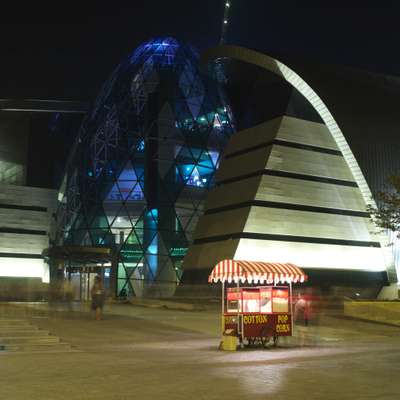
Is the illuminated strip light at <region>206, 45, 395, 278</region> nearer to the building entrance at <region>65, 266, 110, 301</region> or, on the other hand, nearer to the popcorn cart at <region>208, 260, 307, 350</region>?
the building entrance at <region>65, 266, 110, 301</region>

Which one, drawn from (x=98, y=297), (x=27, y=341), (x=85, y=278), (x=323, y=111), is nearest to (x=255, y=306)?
(x=27, y=341)

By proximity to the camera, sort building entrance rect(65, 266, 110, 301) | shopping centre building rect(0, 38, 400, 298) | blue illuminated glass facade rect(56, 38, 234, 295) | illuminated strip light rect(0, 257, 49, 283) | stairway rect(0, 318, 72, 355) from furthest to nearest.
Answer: blue illuminated glass facade rect(56, 38, 234, 295) → illuminated strip light rect(0, 257, 49, 283) → building entrance rect(65, 266, 110, 301) → shopping centre building rect(0, 38, 400, 298) → stairway rect(0, 318, 72, 355)

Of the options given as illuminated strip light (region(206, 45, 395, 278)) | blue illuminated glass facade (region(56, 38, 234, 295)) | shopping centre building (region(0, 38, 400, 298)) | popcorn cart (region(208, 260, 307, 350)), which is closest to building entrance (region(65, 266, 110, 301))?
shopping centre building (region(0, 38, 400, 298))

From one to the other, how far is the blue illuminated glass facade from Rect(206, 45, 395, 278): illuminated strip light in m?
9.77

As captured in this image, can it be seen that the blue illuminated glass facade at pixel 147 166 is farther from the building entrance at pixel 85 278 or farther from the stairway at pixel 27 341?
the stairway at pixel 27 341

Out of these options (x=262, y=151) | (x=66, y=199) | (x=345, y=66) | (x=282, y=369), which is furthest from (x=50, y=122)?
(x=282, y=369)

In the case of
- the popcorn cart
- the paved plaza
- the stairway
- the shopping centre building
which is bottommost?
the paved plaza

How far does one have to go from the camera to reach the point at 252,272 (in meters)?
19.8

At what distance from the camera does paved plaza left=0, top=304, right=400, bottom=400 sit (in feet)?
33.3

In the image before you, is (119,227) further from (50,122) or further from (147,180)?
(50,122)

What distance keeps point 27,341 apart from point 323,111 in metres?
34.0

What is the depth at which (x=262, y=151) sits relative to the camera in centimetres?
4672

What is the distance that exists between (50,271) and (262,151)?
67.0 ft

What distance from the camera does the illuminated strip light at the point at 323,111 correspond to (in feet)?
153
